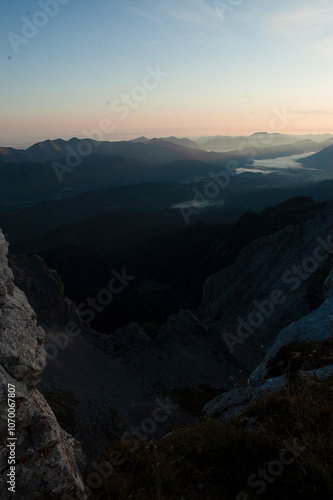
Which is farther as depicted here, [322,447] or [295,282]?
[295,282]

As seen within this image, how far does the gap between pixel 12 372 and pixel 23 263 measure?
1992 inches

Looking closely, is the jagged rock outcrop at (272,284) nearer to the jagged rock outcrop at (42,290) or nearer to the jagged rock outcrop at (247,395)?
the jagged rock outcrop at (42,290)

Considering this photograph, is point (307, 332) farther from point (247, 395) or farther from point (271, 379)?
point (247, 395)

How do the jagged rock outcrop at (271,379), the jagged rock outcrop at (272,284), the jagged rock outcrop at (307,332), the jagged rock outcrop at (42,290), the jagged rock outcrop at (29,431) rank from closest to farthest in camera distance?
the jagged rock outcrop at (29,431) < the jagged rock outcrop at (271,379) < the jagged rock outcrop at (307,332) < the jagged rock outcrop at (42,290) < the jagged rock outcrop at (272,284)

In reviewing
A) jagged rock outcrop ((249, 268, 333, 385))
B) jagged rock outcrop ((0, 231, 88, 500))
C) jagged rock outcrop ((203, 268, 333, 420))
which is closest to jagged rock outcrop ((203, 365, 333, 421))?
jagged rock outcrop ((203, 268, 333, 420))

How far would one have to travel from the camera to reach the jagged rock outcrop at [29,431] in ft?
16.8

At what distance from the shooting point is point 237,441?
5.19 metres

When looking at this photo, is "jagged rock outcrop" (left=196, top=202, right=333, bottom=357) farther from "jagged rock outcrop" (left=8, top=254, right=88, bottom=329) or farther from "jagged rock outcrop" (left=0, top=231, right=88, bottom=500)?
"jagged rock outcrop" (left=0, top=231, right=88, bottom=500)

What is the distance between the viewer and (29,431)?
5.35 m

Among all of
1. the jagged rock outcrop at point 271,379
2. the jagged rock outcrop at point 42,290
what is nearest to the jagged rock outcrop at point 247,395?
the jagged rock outcrop at point 271,379

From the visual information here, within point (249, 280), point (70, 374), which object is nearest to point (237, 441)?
point (70, 374)

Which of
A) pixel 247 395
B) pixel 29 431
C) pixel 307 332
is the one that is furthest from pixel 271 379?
pixel 29 431

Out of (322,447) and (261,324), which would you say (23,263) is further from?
(322,447)

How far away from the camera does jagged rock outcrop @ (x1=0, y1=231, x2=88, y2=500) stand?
5117 mm
